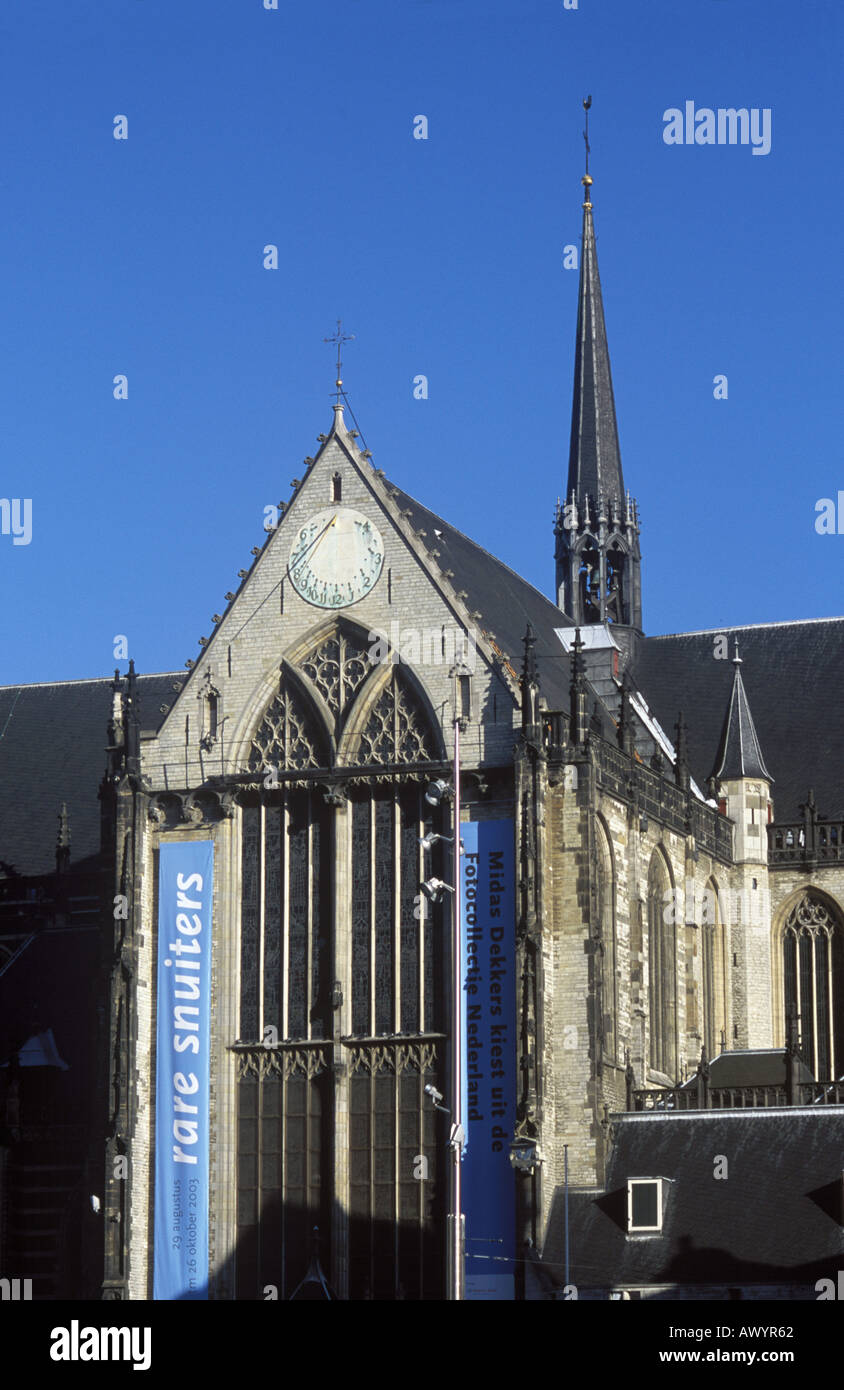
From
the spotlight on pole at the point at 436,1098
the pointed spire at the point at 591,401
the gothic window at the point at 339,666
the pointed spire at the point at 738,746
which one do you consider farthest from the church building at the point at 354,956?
the pointed spire at the point at 591,401

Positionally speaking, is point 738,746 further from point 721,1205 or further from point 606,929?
point 721,1205

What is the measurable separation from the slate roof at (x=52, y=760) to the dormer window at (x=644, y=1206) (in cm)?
2267

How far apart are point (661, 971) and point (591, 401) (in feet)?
71.9

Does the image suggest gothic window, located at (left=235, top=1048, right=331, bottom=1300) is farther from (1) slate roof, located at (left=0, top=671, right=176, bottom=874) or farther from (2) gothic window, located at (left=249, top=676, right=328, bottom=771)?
(1) slate roof, located at (left=0, top=671, right=176, bottom=874)

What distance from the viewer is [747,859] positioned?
212ft

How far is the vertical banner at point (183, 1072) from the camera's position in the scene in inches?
2120

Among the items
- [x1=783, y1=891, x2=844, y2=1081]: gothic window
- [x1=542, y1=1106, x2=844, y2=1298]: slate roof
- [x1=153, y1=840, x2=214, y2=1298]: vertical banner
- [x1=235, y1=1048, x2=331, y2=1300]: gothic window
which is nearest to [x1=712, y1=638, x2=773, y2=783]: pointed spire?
[x1=783, y1=891, x2=844, y2=1081]: gothic window

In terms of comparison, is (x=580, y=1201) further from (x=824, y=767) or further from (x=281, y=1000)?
(x=824, y=767)

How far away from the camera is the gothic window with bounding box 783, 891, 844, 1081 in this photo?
6391cm

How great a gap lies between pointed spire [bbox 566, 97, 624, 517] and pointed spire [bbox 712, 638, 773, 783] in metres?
10.0

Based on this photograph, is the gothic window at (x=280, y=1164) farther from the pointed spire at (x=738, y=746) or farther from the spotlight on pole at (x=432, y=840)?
the pointed spire at (x=738, y=746)

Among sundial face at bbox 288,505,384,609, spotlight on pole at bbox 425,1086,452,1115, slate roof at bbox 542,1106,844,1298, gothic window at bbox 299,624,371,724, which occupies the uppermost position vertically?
sundial face at bbox 288,505,384,609
